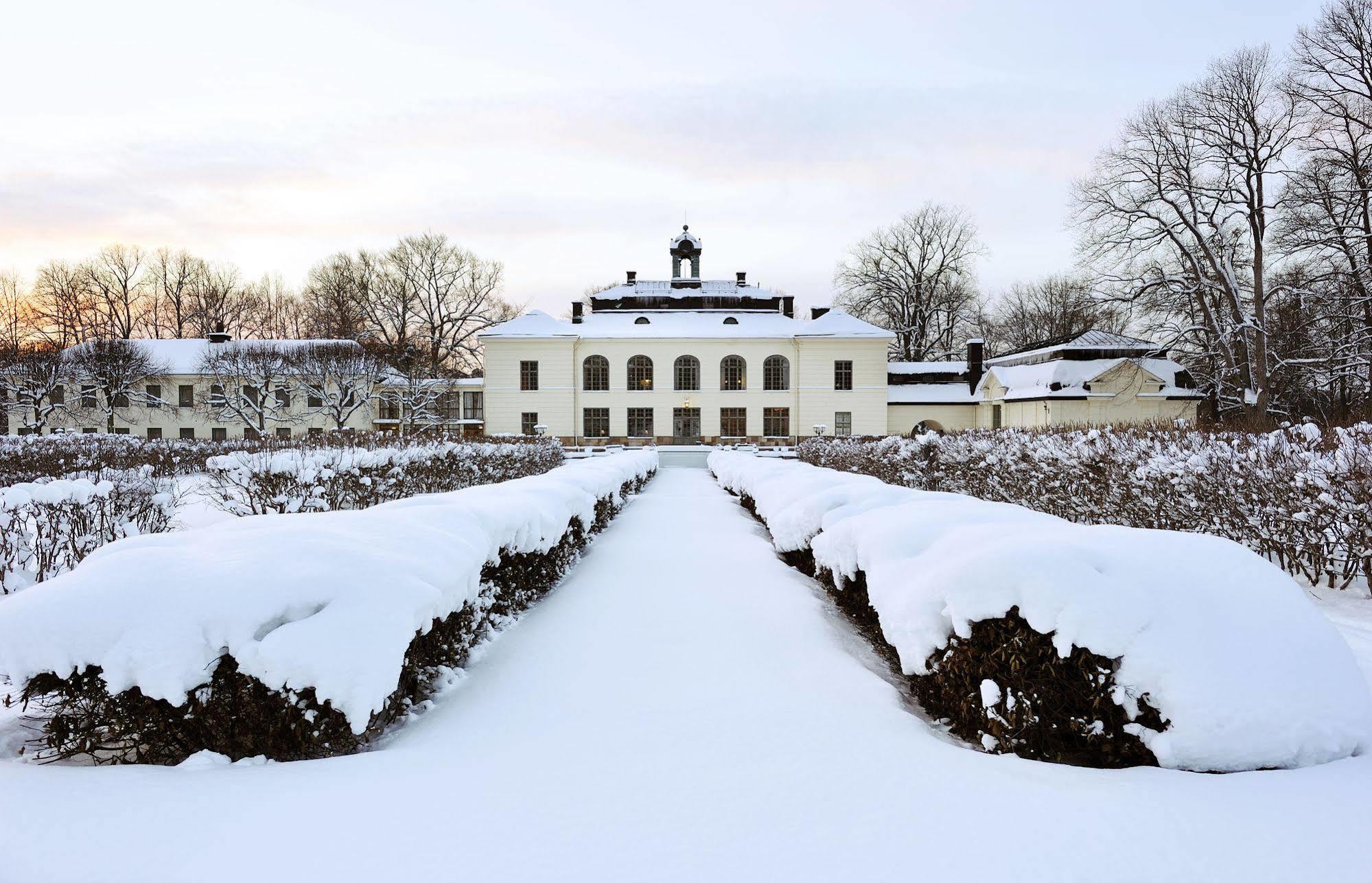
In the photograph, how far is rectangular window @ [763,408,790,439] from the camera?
4644 cm

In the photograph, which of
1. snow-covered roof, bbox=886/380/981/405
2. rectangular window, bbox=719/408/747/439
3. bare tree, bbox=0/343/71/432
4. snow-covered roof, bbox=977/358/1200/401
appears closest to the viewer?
bare tree, bbox=0/343/71/432

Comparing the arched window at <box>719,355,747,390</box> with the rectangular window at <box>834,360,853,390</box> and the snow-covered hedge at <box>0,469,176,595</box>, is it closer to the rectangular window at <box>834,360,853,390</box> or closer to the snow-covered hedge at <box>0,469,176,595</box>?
the rectangular window at <box>834,360,853,390</box>

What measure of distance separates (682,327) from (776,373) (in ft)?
22.1

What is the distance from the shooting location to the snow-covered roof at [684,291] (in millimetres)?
52125

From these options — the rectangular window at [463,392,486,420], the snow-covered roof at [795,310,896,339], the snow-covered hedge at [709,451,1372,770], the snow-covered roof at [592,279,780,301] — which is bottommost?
the snow-covered hedge at [709,451,1372,770]

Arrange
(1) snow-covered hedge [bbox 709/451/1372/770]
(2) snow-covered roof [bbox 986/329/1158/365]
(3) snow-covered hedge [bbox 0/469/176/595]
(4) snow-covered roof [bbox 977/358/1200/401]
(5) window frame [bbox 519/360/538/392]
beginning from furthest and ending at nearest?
1. (5) window frame [bbox 519/360/538/392]
2. (2) snow-covered roof [bbox 986/329/1158/365]
3. (4) snow-covered roof [bbox 977/358/1200/401]
4. (3) snow-covered hedge [bbox 0/469/176/595]
5. (1) snow-covered hedge [bbox 709/451/1372/770]

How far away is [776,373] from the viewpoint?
46.7 metres

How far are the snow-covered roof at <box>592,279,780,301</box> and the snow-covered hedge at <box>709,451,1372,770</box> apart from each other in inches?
1943

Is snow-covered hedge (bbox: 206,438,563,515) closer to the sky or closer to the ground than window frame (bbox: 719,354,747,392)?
closer to the ground

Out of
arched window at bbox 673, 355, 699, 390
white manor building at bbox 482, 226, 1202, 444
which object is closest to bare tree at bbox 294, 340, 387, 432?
white manor building at bbox 482, 226, 1202, 444

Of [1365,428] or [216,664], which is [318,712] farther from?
[1365,428]

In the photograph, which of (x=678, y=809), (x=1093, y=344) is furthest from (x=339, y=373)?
(x=678, y=809)

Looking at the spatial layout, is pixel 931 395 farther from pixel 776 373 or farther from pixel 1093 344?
pixel 1093 344

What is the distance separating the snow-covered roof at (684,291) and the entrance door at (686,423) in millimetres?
10069
